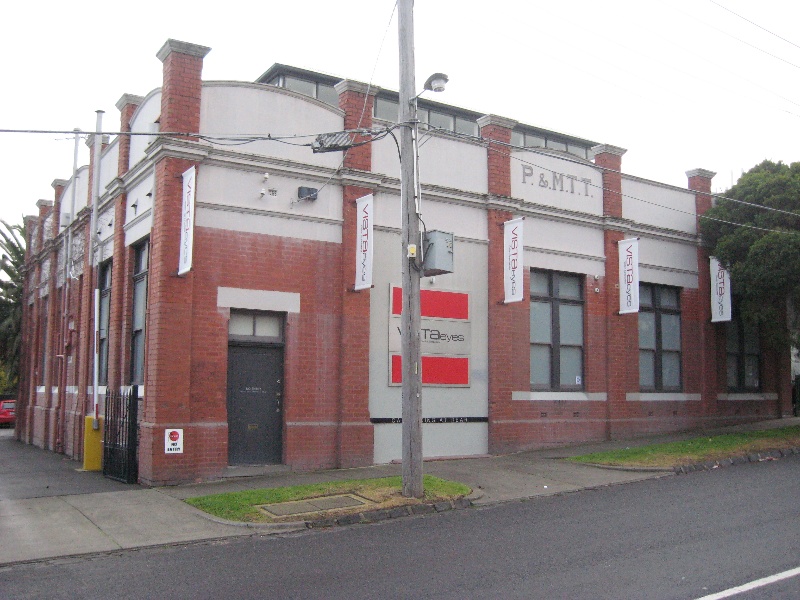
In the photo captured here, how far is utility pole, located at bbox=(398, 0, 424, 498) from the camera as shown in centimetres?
1193

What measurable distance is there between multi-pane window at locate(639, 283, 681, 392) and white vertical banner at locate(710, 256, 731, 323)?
92 cm

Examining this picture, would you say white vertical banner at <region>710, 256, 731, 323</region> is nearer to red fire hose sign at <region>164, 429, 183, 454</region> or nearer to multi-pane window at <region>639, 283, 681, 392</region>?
multi-pane window at <region>639, 283, 681, 392</region>

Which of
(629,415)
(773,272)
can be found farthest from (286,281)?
(773,272)

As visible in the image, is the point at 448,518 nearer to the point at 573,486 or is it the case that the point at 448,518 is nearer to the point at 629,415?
the point at 573,486

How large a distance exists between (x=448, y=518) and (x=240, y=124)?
8219mm

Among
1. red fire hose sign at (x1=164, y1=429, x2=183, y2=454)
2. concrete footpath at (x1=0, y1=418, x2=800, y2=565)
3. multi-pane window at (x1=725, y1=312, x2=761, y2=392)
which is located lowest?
concrete footpath at (x1=0, y1=418, x2=800, y2=565)

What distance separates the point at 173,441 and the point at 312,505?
→ 3.35m

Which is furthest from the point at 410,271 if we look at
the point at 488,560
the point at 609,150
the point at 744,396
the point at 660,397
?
the point at 744,396

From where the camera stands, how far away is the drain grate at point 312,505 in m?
10.8

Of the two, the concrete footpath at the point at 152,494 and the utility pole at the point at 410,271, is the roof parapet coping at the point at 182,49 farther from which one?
the concrete footpath at the point at 152,494

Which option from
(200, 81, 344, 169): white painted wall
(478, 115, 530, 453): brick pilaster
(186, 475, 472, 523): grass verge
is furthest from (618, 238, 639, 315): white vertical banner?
(186, 475, 472, 523): grass verge

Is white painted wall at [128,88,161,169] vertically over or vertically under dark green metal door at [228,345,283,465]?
over

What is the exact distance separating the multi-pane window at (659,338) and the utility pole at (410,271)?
10032 mm

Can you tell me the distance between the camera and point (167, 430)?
43.6ft
